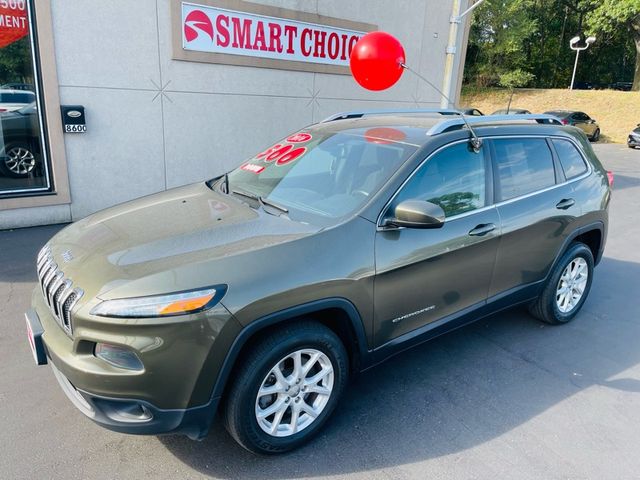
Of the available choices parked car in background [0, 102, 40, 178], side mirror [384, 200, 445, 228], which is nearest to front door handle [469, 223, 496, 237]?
side mirror [384, 200, 445, 228]

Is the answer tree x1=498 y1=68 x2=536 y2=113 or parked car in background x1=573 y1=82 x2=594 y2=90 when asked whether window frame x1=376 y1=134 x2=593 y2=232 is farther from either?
parked car in background x1=573 y1=82 x2=594 y2=90

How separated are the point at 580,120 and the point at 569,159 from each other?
21558 millimetres

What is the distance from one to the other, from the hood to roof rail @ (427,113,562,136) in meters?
1.19

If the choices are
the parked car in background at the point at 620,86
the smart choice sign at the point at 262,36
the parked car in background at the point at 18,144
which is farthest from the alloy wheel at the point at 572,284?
the parked car in background at the point at 620,86

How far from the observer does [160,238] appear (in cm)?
263

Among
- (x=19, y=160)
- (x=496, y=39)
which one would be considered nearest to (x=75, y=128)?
(x=19, y=160)

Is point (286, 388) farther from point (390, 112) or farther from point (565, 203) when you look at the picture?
point (565, 203)

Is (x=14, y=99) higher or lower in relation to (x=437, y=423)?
higher

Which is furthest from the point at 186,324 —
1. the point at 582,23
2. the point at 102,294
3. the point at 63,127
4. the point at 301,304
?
the point at 582,23

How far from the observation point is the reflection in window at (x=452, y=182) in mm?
3043

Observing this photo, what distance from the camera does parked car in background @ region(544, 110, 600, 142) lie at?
21.6 metres

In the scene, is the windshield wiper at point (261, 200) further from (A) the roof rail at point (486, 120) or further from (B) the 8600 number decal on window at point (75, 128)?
(B) the 8600 number decal on window at point (75, 128)

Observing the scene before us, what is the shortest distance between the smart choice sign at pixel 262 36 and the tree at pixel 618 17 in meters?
28.7

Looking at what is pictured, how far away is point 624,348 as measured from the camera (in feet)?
13.2
